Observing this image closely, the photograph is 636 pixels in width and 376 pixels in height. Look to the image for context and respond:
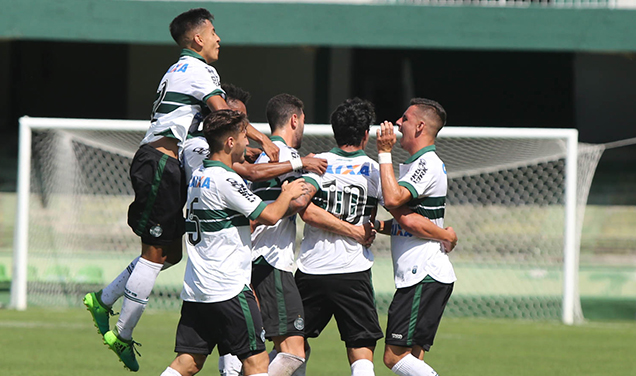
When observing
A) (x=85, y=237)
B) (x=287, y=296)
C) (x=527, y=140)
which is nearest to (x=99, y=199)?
(x=85, y=237)

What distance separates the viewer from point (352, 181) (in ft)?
17.9

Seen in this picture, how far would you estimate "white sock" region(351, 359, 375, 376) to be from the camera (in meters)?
5.41

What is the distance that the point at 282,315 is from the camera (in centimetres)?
536

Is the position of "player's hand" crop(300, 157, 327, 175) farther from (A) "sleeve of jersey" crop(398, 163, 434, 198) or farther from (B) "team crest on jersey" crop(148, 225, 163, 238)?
(B) "team crest on jersey" crop(148, 225, 163, 238)

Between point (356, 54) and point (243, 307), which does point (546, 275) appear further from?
point (243, 307)

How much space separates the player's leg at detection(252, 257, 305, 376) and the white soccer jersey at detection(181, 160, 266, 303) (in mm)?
486

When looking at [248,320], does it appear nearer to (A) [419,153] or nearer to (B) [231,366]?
(B) [231,366]

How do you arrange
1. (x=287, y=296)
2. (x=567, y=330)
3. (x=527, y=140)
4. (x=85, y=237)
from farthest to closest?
(x=85, y=237)
(x=527, y=140)
(x=567, y=330)
(x=287, y=296)

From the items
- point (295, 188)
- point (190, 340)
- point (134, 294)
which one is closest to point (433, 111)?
point (295, 188)

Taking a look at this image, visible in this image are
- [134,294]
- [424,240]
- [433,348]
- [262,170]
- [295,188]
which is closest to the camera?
[295,188]

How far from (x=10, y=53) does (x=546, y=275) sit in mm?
12483

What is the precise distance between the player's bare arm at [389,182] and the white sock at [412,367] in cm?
97

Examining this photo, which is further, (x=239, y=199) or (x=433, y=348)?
(x=433, y=348)

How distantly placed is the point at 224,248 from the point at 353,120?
1228mm
